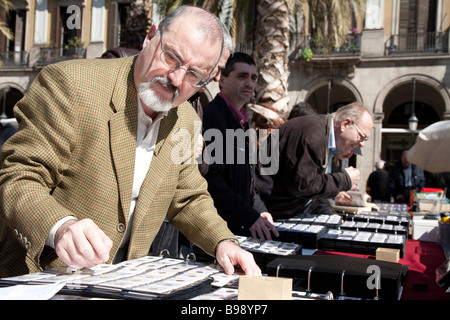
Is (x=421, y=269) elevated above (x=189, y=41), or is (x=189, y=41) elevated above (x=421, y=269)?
(x=189, y=41)

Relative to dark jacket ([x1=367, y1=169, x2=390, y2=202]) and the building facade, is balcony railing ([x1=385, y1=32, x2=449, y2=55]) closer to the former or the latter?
the building facade

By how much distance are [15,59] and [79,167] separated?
24545mm

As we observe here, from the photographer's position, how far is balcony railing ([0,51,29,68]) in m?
23.6

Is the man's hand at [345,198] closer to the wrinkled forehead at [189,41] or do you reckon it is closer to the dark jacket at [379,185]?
the wrinkled forehead at [189,41]

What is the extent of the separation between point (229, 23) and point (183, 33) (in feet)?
38.5

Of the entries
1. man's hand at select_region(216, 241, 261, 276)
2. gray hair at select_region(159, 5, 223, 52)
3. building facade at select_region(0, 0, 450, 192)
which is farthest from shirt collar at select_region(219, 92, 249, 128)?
building facade at select_region(0, 0, 450, 192)

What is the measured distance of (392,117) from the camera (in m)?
22.2

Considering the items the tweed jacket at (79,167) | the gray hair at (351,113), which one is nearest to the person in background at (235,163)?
the gray hair at (351,113)

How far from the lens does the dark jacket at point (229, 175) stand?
2938mm

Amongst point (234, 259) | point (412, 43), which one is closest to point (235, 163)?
point (234, 259)

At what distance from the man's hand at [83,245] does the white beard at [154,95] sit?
50cm

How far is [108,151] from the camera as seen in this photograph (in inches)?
63.6

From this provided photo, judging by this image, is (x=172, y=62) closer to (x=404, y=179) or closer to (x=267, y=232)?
(x=267, y=232)
